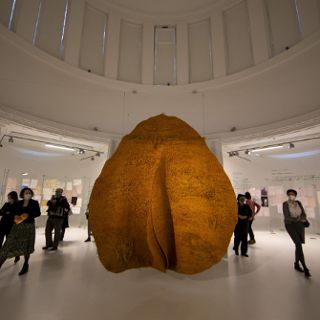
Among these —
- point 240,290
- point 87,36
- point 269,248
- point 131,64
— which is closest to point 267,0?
point 131,64

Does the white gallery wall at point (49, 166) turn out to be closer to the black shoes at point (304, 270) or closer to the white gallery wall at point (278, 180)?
the white gallery wall at point (278, 180)

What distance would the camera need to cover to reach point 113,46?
7.18m

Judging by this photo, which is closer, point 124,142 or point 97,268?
point 124,142

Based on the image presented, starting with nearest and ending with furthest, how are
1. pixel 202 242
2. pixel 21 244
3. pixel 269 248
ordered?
1. pixel 202 242
2. pixel 21 244
3. pixel 269 248

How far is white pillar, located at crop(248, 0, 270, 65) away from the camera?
6259mm

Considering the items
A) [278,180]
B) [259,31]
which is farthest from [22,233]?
[278,180]

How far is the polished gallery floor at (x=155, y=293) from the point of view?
7.40 feet

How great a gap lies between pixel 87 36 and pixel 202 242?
754cm

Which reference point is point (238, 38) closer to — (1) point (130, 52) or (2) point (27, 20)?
(1) point (130, 52)

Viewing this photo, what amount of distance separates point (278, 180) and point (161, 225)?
25.4 feet

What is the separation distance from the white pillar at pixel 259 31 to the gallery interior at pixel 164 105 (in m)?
0.03

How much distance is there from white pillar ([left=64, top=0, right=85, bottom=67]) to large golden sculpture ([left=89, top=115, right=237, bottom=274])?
16.8ft

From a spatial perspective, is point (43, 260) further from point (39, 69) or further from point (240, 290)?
point (39, 69)

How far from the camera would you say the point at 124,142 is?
3.36 m
